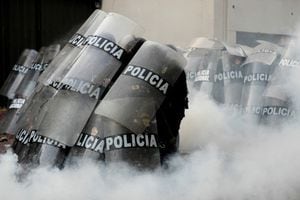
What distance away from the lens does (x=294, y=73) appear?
268 cm

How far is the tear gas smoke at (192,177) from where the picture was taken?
5.67 feet

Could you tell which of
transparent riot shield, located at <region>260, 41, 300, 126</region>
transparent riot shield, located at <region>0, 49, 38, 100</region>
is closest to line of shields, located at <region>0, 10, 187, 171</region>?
transparent riot shield, located at <region>260, 41, 300, 126</region>

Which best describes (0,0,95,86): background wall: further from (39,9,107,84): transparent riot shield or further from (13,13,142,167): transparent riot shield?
(13,13,142,167): transparent riot shield

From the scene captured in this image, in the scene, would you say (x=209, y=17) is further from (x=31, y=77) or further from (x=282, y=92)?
(x=282, y=92)

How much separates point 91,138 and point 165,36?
11.4ft

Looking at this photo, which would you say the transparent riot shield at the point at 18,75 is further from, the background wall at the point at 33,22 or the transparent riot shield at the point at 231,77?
the background wall at the point at 33,22

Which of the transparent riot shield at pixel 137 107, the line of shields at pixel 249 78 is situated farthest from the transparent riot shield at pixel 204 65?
the transparent riot shield at pixel 137 107

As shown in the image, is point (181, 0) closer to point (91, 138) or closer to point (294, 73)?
point (294, 73)

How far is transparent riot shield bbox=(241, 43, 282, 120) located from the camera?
2822 millimetres

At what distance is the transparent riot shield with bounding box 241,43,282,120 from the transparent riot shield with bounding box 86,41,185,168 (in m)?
1.01

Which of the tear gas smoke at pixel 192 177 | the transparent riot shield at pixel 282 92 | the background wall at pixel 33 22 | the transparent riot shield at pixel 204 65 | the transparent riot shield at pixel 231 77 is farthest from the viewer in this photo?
the background wall at pixel 33 22

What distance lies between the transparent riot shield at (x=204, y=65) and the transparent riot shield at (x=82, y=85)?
1.14 metres

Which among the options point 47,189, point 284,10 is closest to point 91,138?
point 47,189

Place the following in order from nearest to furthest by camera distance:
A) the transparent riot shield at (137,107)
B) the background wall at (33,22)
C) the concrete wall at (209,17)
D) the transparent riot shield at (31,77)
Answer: the transparent riot shield at (137,107)
the transparent riot shield at (31,77)
the concrete wall at (209,17)
the background wall at (33,22)
